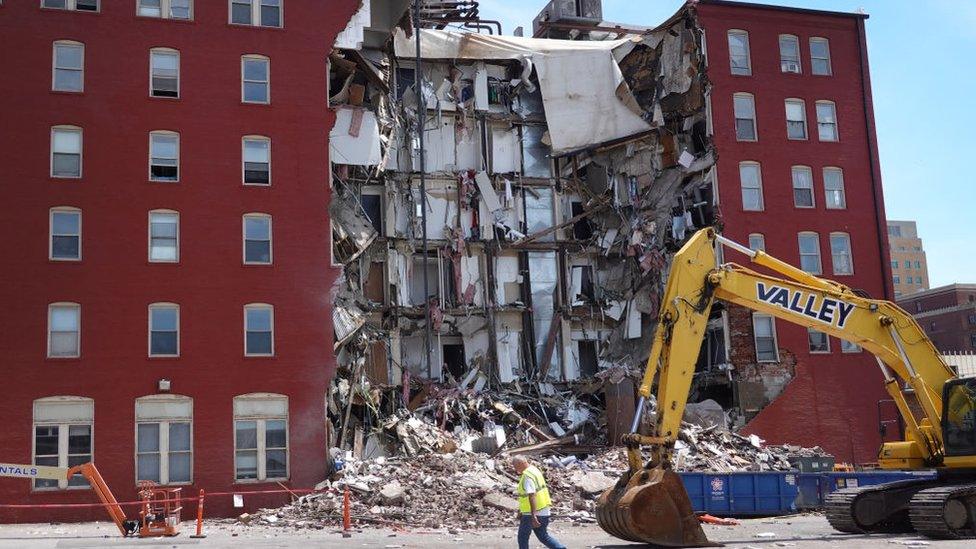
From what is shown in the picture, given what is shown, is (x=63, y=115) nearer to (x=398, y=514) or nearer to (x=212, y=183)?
(x=212, y=183)

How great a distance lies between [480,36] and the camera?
1668 inches

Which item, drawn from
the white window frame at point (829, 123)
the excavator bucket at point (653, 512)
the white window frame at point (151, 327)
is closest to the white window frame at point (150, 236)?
the white window frame at point (151, 327)

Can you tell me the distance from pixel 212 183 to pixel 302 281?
13.5 feet

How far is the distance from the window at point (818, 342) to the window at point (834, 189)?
16.8ft

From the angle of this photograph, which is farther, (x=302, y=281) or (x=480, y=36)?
(x=480, y=36)

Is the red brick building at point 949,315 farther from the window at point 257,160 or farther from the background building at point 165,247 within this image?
the window at point 257,160

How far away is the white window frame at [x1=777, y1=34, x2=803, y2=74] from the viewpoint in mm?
41625

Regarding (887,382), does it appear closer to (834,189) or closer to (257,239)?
(257,239)

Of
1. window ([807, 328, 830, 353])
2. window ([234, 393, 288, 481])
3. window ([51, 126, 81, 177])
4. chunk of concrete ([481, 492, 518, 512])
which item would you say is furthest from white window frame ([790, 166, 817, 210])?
window ([51, 126, 81, 177])

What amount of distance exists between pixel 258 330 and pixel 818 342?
2038 centimetres

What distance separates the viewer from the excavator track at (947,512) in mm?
20922

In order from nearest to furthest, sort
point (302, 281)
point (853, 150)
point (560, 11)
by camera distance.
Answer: point (302, 281) < point (853, 150) < point (560, 11)

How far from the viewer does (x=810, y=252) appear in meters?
40.6

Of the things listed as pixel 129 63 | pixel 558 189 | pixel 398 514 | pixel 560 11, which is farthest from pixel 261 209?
pixel 560 11
